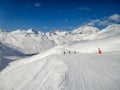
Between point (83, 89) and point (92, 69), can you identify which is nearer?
point (83, 89)

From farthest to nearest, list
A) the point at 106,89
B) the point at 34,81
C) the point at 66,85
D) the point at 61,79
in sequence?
the point at 34,81 → the point at 61,79 → the point at 66,85 → the point at 106,89

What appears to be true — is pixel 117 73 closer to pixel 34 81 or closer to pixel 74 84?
pixel 74 84

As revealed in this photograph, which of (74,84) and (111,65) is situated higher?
(111,65)

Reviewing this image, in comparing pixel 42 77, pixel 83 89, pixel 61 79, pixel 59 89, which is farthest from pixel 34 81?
pixel 83 89

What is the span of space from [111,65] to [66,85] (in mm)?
7005

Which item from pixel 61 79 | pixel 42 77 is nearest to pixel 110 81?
pixel 61 79

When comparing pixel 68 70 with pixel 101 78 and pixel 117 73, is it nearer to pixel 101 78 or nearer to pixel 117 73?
pixel 101 78

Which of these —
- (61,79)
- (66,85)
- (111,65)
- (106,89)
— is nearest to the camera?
(106,89)

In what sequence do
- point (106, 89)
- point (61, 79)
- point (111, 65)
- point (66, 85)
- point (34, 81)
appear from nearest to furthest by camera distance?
point (106, 89), point (66, 85), point (61, 79), point (34, 81), point (111, 65)

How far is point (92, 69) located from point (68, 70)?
2551mm

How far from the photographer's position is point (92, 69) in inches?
715

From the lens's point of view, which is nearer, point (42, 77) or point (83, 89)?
point (83, 89)

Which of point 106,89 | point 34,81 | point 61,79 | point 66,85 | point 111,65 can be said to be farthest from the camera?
point 111,65

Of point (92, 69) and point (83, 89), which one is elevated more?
point (92, 69)
